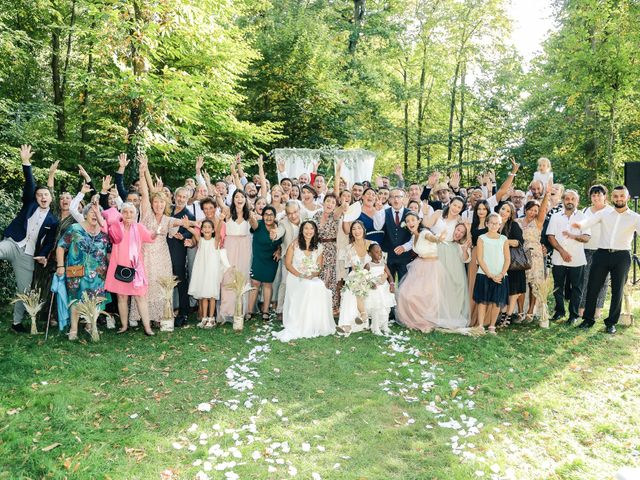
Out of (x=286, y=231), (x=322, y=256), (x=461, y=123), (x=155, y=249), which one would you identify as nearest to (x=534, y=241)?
(x=322, y=256)

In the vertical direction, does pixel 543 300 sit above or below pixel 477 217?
below

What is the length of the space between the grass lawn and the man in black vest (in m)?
→ 1.43

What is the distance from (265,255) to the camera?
24.6ft

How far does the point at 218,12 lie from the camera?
12383mm

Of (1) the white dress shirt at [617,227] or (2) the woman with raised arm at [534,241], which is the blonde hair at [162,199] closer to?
(2) the woman with raised arm at [534,241]

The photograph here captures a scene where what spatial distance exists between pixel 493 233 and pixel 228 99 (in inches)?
344

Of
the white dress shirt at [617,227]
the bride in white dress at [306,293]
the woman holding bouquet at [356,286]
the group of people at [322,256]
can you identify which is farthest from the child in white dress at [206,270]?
the white dress shirt at [617,227]

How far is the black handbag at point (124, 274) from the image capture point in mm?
6598

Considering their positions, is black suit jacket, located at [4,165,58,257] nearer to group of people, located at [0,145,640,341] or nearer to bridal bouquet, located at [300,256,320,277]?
group of people, located at [0,145,640,341]

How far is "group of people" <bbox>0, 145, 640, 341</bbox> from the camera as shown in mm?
6777

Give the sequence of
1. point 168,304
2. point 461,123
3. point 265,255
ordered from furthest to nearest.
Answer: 1. point 461,123
2. point 265,255
3. point 168,304

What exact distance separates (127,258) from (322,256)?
2838 millimetres

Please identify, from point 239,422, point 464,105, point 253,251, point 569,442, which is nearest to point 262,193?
point 253,251

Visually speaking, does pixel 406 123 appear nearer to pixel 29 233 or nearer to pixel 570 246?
pixel 570 246
